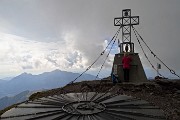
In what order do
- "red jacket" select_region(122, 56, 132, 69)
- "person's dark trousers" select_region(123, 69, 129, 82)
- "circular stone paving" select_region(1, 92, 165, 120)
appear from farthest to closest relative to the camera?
"person's dark trousers" select_region(123, 69, 129, 82) < "red jacket" select_region(122, 56, 132, 69) < "circular stone paving" select_region(1, 92, 165, 120)

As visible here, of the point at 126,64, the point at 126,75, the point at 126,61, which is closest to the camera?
the point at 126,61

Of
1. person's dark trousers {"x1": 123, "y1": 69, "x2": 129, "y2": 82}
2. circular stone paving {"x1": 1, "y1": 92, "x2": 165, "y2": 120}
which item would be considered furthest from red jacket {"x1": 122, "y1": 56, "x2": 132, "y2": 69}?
circular stone paving {"x1": 1, "y1": 92, "x2": 165, "y2": 120}

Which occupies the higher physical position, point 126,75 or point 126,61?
point 126,61

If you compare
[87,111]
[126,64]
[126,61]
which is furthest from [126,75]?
[87,111]

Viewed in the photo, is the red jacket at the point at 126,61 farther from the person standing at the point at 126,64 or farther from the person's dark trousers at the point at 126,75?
the person's dark trousers at the point at 126,75

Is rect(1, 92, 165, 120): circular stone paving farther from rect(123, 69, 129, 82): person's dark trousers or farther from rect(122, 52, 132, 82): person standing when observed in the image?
rect(123, 69, 129, 82): person's dark trousers

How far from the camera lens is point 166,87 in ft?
68.3

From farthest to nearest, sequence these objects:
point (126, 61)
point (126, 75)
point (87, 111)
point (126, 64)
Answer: point (126, 75), point (126, 64), point (126, 61), point (87, 111)

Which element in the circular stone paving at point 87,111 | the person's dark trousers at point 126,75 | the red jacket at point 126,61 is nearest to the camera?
the circular stone paving at point 87,111

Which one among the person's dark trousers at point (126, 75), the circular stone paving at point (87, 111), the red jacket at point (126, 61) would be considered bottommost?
the circular stone paving at point (87, 111)

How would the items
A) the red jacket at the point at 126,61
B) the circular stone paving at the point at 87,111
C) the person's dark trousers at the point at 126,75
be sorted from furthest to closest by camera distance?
the person's dark trousers at the point at 126,75
the red jacket at the point at 126,61
the circular stone paving at the point at 87,111

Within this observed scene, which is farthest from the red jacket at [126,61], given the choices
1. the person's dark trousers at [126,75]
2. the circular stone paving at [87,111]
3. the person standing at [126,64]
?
the circular stone paving at [87,111]

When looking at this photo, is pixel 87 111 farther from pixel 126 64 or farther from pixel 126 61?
pixel 126 64

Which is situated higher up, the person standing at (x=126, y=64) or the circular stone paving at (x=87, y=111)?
the person standing at (x=126, y=64)
